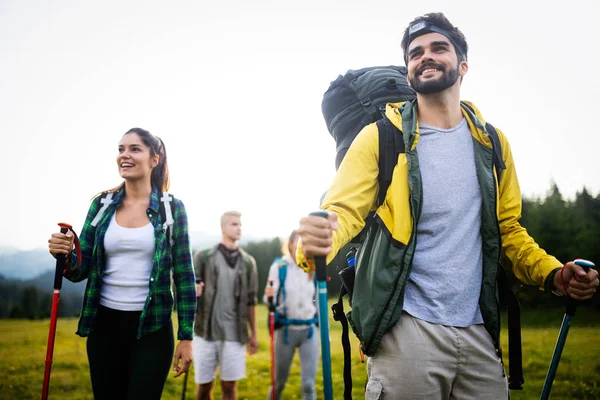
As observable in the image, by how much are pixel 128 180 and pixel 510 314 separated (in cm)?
322

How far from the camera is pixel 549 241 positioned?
28328mm

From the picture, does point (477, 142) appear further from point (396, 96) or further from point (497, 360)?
point (497, 360)

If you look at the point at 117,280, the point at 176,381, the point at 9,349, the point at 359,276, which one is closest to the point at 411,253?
the point at 359,276

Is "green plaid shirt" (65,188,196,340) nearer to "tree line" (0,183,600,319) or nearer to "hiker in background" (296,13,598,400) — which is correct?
"hiker in background" (296,13,598,400)

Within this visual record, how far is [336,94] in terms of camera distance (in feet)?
9.27

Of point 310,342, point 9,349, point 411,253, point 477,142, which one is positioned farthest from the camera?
point 9,349

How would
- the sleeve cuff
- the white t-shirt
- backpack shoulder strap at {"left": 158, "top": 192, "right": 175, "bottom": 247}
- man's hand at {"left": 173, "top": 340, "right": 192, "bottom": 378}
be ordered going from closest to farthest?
the sleeve cuff, man's hand at {"left": 173, "top": 340, "right": 192, "bottom": 378}, backpack shoulder strap at {"left": 158, "top": 192, "right": 175, "bottom": 247}, the white t-shirt

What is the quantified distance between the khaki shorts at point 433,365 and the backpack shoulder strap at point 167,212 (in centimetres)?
205

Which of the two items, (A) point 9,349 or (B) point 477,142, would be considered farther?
(A) point 9,349

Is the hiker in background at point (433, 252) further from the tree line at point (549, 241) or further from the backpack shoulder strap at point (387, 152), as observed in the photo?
the tree line at point (549, 241)

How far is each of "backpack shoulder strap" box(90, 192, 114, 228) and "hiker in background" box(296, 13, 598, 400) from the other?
7.50 feet

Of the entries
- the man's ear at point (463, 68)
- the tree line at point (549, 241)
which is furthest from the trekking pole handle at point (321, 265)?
the tree line at point (549, 241)

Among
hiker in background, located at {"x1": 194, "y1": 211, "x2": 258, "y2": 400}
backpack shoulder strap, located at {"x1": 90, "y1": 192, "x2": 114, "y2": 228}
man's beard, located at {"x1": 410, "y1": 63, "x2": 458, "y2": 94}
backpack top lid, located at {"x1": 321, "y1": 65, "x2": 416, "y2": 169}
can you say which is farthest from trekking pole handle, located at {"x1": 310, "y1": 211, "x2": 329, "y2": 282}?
hiker in background, located at {"x1": 194, "y1": 211, "x2": 258, "y2": 400}

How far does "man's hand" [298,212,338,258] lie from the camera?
5.51ft
